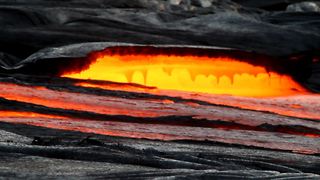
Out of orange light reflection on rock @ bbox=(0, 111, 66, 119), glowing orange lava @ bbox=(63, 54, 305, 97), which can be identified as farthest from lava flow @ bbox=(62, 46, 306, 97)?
orange light reflection on rock @ bbox=(0, 111, 66, 119)

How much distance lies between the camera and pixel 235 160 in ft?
13.4

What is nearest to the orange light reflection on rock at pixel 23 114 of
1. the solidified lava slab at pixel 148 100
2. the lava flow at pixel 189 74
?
the solidified lava slab at pixel 148 100

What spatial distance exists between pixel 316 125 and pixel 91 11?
4.15 meters

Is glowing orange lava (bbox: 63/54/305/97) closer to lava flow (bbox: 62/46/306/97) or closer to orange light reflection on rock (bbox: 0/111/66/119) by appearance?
lava flow (bbox: 62/46/306/97)

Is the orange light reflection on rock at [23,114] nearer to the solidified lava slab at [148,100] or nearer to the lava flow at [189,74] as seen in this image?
the solidified lava slab at [148,100]

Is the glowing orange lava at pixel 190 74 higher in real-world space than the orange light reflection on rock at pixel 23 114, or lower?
higher

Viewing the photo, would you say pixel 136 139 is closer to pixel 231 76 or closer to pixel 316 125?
pixel 316 125

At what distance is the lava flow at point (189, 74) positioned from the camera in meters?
8.31

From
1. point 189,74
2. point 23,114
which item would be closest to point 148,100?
point 23,114

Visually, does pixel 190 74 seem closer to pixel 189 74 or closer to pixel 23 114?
pixel 189 74

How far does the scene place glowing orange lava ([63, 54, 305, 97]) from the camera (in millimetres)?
8336

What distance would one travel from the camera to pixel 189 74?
898 cm

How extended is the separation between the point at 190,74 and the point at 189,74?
0.02 m

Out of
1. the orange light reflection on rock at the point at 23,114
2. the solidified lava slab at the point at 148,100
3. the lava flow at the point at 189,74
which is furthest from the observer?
the lava flow at the point at 189,74
